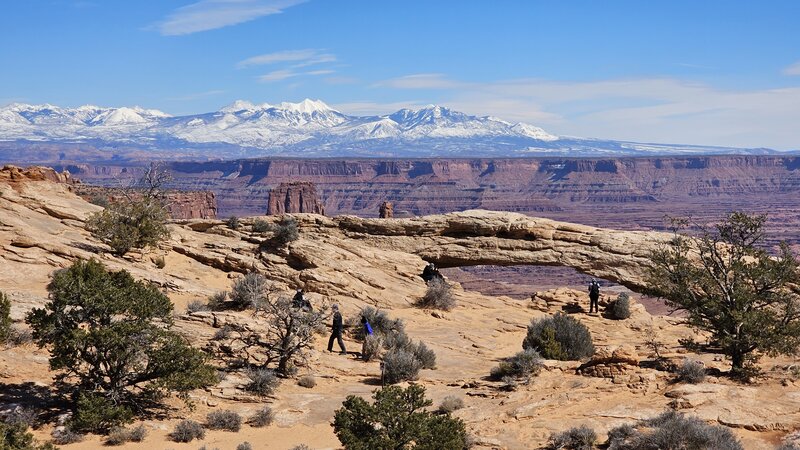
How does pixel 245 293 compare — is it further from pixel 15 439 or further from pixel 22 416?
pixel 15 439

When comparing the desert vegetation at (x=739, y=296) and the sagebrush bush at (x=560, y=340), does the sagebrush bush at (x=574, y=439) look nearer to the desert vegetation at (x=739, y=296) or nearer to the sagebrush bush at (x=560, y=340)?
the desert vegetation at (x=739, y=296)

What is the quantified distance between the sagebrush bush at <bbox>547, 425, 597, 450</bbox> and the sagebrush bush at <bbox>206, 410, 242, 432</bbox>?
251 inches

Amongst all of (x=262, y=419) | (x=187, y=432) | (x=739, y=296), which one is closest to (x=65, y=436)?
(x=187, y=432)

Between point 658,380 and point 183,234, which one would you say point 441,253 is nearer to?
point 183,234

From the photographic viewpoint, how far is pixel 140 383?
15.7m

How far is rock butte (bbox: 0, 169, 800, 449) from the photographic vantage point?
558 inches

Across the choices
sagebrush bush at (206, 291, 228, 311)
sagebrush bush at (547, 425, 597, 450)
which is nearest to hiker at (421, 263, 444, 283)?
sagebrush bush at (206, 291, 228, 311)

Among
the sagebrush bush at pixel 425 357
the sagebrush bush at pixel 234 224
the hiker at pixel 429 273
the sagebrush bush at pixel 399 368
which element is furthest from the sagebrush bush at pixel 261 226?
the sagebrush bush at pixel 399 368

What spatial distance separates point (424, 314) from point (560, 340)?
738 cm

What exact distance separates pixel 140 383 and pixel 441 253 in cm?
1916

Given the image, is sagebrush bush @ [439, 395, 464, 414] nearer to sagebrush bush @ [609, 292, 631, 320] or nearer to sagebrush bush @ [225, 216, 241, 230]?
sagebrush bush @ [609, 292, 631, 320]

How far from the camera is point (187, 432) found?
43.9 feet

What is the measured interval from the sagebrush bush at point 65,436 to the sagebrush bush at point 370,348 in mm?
8528

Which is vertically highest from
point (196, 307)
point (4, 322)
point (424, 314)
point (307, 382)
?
point (4, 322)
